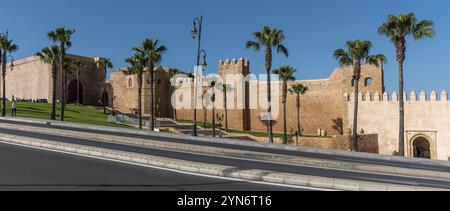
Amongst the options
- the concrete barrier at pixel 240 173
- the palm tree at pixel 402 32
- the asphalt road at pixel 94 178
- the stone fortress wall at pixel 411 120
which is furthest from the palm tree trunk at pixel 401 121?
the asphalt road at pixel 94 178

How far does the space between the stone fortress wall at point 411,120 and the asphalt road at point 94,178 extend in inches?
1217

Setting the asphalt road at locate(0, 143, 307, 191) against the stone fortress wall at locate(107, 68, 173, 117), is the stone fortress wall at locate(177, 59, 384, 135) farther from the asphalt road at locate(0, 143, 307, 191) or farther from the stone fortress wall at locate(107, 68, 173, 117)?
the asphalt road at locate(0, 143, 307, 191)

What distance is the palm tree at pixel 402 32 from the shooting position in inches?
915

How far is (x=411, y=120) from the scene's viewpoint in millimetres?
34656

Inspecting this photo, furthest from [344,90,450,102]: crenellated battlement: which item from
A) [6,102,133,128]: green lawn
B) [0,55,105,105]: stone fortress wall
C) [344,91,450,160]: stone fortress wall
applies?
[0,55,105,105]: stone fortress wall

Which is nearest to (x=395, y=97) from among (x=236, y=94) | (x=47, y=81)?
(x=236, y=94)

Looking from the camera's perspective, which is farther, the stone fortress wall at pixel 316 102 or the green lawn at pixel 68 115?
the stone fortress wall at pixel 316 102

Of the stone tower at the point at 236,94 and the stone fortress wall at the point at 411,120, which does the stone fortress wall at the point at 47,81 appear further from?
the stone fortress wall at the point at 411,120

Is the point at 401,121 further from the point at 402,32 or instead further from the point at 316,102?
the point at 316,102

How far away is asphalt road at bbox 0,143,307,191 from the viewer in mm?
7578

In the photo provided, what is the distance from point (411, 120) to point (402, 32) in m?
13.8

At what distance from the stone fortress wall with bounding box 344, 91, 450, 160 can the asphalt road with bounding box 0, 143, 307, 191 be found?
3091cm
